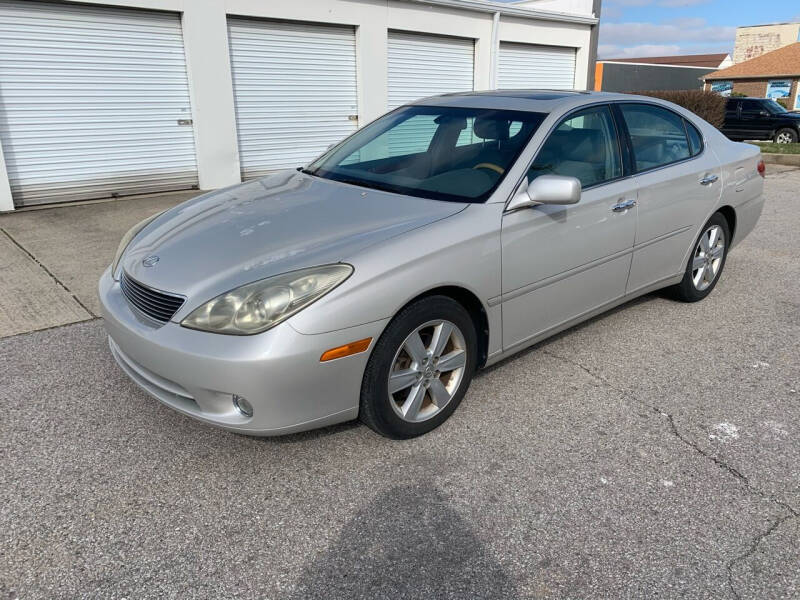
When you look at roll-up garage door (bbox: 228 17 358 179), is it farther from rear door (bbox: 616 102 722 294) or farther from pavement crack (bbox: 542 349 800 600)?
pavement crack (bbox: 542 349 800 600)

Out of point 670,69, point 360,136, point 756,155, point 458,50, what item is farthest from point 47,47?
point 670,69

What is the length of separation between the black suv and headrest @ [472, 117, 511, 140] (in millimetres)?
18858

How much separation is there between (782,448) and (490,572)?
1.69 meters

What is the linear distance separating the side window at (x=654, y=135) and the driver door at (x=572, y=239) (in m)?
0.21

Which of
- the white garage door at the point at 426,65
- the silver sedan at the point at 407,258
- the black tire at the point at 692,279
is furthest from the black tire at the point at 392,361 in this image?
the white garage door at the point at 426,65

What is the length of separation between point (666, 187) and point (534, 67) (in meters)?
11.3

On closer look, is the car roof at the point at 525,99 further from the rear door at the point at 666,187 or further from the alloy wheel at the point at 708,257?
the alloy wheel at the point at 708,257

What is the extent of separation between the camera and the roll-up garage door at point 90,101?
27.4 ft

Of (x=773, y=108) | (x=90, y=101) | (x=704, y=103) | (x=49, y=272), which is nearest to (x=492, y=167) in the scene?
(x=49, y=272)

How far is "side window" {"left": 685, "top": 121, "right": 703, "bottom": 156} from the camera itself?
15.4 ft

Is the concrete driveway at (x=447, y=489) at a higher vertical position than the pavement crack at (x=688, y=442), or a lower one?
higher

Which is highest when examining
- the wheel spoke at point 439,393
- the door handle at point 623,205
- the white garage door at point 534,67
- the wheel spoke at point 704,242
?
the white garage door at point 534,67

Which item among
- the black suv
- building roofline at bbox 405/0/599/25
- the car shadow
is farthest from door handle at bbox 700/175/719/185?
the black suv

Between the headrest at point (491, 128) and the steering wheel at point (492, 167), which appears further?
the headrest at point (491, 128)
